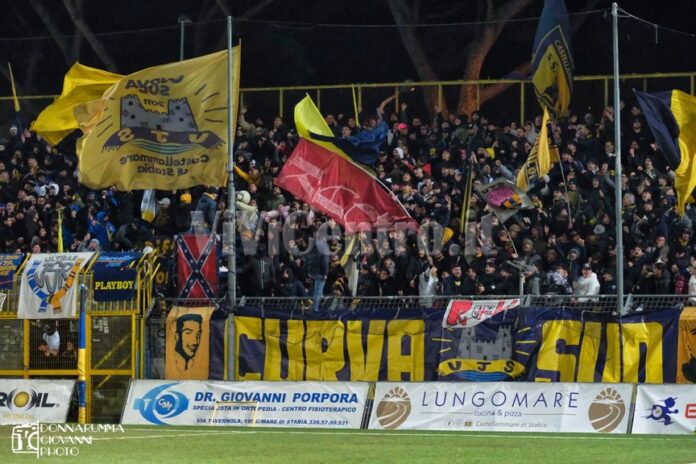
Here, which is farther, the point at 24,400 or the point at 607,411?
the point at 24,400

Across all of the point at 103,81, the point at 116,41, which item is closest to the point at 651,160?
the point at 103,81

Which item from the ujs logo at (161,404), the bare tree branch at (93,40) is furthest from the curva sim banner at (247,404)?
the bare tree branch at (93,40)

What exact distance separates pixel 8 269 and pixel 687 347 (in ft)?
44.1

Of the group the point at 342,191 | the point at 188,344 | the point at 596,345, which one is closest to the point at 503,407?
the point at 596,345

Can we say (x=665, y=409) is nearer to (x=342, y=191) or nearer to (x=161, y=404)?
(x=342, y=191)

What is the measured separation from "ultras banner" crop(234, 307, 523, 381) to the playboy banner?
3294 millimetres

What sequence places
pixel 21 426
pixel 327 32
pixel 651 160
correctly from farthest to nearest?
1. pixel 327 32
2. pixel 651 160
3. pixel 21 426

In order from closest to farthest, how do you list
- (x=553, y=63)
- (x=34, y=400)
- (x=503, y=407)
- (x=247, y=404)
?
(x=503, y=407)
(x=247, y=404)
(x=34, y=400)
(x=553, y=63)

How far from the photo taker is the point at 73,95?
3155 centimetres

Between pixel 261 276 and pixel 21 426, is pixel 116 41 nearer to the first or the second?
pixel 261 276

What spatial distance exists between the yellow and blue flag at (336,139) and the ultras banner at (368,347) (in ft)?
11.2

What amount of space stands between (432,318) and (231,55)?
656 cm

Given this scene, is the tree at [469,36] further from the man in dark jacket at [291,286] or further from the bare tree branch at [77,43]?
the man in dark jacket at [291,286]

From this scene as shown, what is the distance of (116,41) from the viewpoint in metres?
50.6
